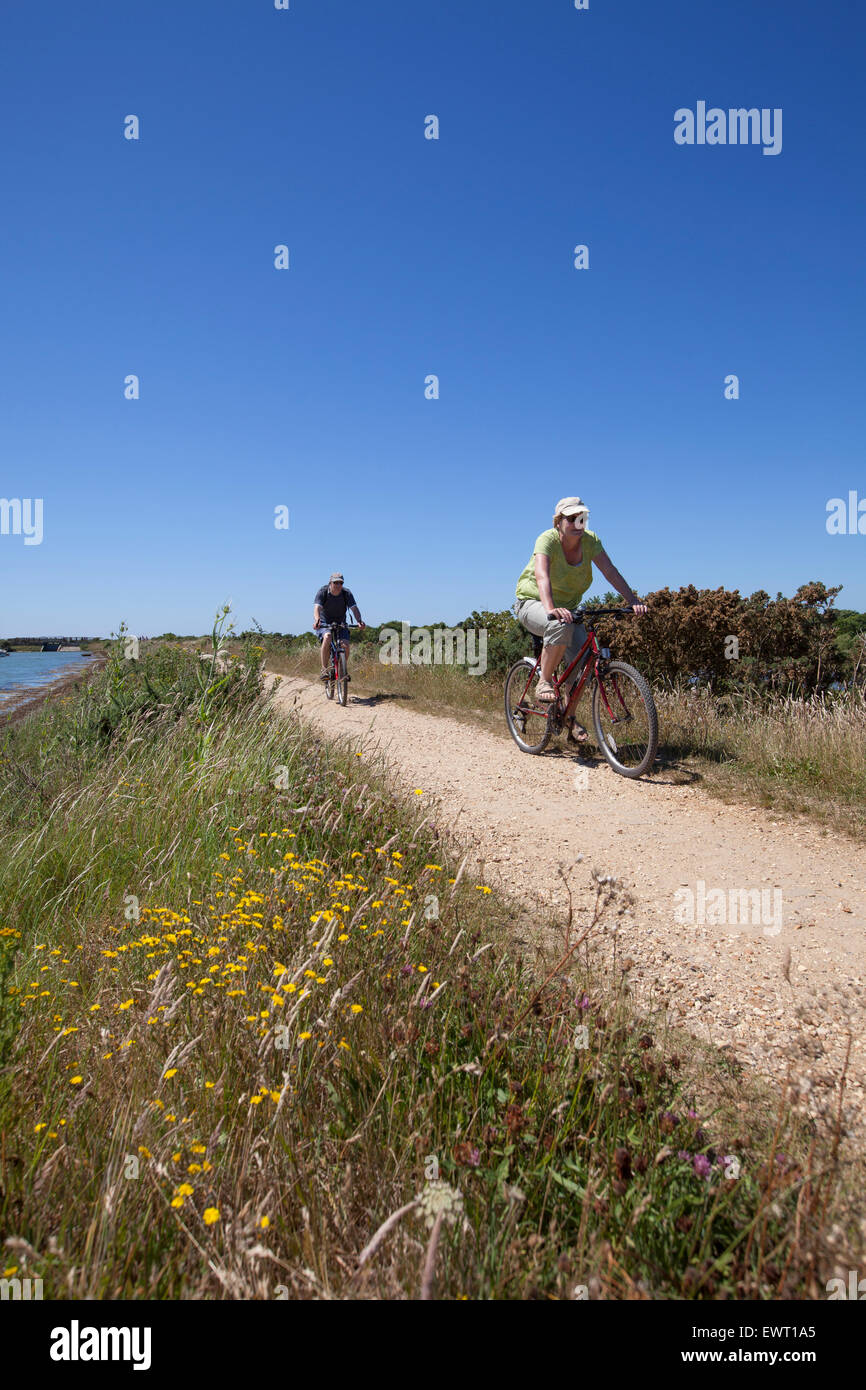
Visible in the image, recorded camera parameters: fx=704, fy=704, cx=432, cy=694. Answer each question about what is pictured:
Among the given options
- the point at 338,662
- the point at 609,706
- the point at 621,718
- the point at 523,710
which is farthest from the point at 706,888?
the point at 338,662

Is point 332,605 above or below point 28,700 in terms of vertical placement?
above

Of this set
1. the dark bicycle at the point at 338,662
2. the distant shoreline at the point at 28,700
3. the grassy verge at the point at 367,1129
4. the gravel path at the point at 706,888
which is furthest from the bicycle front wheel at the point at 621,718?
the distant shoreline at the point at 28,700

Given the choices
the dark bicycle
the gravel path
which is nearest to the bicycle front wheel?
the gravel path

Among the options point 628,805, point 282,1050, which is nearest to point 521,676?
point 628,805

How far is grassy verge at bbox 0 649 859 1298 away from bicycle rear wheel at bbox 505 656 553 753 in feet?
15.4

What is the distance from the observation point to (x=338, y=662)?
43.4ft

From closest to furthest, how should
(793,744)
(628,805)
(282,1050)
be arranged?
(282,1050)
(628,805)
(793,744)

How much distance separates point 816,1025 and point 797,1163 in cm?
111

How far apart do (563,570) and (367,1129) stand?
6.20 meters

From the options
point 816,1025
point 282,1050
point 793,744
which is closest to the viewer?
point 282,1050

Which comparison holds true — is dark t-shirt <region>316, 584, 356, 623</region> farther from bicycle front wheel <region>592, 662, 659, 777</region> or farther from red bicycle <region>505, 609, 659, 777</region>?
bicycle front wheel <region>592, 662, 659, 777</region>

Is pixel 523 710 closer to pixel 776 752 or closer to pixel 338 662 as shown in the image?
pixel 776 752
